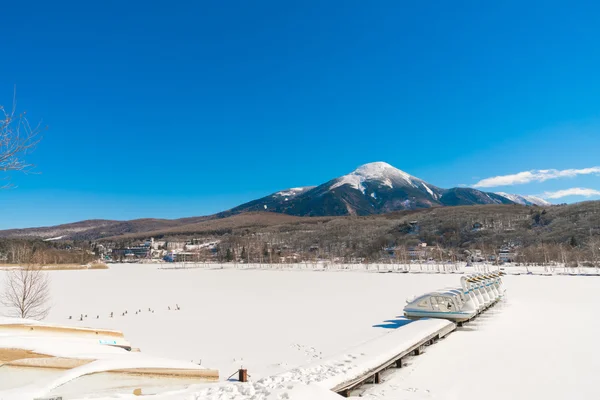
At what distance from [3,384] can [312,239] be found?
13205cm

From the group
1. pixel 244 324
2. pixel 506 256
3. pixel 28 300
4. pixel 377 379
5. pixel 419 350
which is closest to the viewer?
pixel 377 379

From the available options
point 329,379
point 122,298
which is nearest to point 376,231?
point 122,298

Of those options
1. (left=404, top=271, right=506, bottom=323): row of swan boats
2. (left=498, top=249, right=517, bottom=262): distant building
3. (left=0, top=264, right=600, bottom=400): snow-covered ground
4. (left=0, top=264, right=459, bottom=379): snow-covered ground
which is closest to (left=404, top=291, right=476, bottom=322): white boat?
(left=404, top=271, right=506, bottom=323): row of swan boats

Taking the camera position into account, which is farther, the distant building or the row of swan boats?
the distant building

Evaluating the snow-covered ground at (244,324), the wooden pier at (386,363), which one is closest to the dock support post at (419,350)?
the wooden pier at (386,363)

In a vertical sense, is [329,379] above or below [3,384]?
below

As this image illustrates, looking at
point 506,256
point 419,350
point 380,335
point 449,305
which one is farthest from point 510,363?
point 506,256

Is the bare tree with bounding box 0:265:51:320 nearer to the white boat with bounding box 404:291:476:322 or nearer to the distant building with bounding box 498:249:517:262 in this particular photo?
the white boat with bounding box 404:291:476:322

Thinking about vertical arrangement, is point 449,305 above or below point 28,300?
above

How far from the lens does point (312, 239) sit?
136250mm

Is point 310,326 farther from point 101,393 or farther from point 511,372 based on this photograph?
point 101,393

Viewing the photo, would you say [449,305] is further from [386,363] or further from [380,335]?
[386,363]

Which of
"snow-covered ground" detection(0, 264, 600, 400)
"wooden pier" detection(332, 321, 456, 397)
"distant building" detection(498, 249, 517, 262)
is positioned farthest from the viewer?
"distant building" detection(498, 249, 517, 262)

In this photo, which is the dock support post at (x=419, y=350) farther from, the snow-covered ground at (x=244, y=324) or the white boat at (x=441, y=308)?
the white boat at (x=441, y=308)
